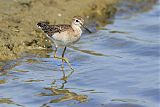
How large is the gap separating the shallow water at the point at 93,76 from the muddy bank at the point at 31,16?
0.29m

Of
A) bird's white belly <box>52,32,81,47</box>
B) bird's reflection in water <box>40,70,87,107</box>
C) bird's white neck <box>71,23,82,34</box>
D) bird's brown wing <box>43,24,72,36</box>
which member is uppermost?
bird's white neck <box>71,23,82,34</box>

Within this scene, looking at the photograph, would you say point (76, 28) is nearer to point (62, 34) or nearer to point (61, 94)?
point (62, 34)

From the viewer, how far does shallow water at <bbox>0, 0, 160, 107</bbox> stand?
7844mm

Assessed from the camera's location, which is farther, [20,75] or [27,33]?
[27,33]

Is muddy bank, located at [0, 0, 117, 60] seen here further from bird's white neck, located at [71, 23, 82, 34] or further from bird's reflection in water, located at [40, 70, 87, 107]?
bird's reflection in water, located at [40, 70, 87, 107]

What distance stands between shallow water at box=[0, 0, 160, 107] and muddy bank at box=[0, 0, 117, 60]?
29cm

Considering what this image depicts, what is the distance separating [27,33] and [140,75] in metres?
2.50

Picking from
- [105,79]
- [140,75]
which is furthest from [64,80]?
[140,75]

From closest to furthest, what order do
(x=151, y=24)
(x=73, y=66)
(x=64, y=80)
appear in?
(x=64, y=80) < (x=73, y=66) < (x=151, y=24)

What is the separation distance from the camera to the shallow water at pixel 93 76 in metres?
7.84

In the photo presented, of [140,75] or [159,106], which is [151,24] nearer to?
[140,75]

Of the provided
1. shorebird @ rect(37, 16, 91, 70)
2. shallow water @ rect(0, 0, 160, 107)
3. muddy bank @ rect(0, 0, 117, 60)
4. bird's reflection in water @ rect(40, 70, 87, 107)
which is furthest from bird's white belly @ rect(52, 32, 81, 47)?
bird's reflection in water @ rect(40, 70, 87, 107)

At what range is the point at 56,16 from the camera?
11594mm

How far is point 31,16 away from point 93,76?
104 inches
